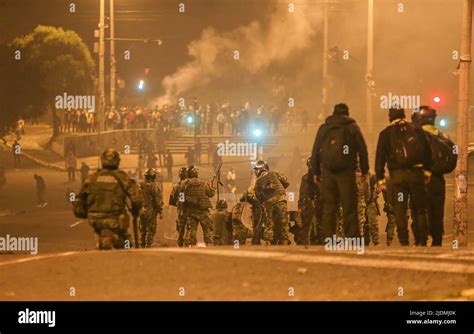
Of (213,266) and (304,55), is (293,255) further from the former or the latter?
(304,55)

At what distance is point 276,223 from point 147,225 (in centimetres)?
295

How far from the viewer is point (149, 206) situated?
58.6 feet

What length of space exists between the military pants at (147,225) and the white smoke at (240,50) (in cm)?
6069

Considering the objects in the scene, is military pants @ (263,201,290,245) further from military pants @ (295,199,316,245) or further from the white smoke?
the white smoke

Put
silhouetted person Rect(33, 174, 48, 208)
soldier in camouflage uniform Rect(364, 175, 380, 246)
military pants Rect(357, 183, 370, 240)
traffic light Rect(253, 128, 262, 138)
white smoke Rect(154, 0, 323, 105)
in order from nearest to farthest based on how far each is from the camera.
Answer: military pants Rect(357, 183, 370, 240) → soldier in camouflage uniform Rect(364, 175, 380, 246) → silhouetted person Rect(33, 174, 48, 208) → traffic light Rect(253, 128, 262, 138) → white smoke Rect(154, 0, 323, 105)

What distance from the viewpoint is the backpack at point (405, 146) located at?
39.3 feet

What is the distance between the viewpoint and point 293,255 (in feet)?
37.3

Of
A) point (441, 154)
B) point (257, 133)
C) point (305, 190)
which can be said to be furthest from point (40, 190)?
point (441, 154)

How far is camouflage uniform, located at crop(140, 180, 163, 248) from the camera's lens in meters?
17.6

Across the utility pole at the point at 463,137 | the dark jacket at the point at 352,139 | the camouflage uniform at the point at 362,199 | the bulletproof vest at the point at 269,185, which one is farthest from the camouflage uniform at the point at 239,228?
the dark jacket at the point at 352,139

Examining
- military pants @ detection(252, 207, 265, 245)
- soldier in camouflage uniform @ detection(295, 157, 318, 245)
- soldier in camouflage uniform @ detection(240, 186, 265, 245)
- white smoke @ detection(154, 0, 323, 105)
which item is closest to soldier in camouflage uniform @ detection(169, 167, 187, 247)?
soldier in camouflage uniform @ detection(240, 186, 265, 245)

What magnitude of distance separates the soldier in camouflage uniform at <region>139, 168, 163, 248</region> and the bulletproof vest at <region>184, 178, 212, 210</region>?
35.5 inches

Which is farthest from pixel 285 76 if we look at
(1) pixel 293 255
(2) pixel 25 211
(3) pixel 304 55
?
(1) pixel 293 255

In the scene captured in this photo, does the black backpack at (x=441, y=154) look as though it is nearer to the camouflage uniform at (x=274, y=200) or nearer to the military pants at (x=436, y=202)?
the military pants at (x=436, y=202)
